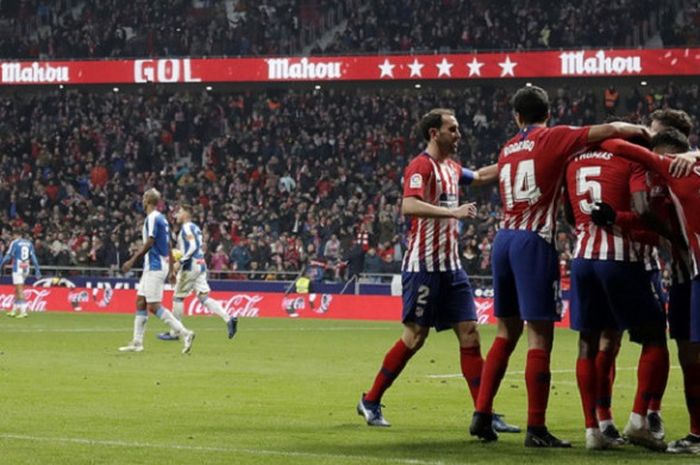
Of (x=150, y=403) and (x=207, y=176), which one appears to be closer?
(x=150, y=403)

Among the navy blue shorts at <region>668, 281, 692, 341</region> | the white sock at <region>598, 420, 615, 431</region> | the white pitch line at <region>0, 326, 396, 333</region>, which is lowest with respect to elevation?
the white pitch line at <region>0, 326, 396, 333</region>

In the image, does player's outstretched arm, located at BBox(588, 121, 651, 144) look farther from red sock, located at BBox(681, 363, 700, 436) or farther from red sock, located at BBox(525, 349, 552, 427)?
red sock, located at BBox(681, 363, 700, 436)

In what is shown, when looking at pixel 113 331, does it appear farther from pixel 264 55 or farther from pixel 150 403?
pixel 264 55

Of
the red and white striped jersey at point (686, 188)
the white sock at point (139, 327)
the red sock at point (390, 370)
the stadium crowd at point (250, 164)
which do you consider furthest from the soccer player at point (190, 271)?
the red and white striped jersey at point (686, 188)

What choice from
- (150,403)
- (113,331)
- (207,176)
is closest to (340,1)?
(207,176)

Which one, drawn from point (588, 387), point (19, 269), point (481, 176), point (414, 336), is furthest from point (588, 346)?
point (19, 269)

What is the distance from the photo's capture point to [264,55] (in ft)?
152

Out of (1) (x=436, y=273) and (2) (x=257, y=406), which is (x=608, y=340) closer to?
(1) (x=436, y=273)

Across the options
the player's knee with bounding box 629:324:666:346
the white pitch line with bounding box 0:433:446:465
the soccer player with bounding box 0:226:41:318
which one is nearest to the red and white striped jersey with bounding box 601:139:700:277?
the player's knee with bounding box 629:324:666:346

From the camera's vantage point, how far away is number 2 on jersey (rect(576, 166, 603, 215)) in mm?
10172

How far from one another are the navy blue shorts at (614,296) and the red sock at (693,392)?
1.15 feet

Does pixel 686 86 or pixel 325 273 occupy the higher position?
pixel 686 86

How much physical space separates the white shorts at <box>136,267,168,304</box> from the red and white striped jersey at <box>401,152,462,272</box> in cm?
1015

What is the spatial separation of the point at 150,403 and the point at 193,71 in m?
33.4
